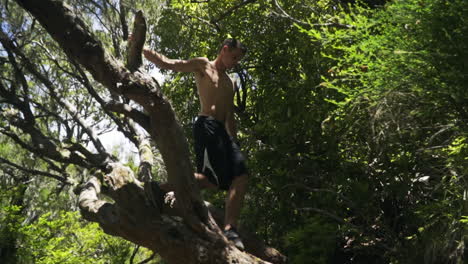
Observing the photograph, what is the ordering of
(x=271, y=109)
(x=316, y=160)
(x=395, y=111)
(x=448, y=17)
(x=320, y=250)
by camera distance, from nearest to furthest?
(x=448, y=17), (x=395, y=111), (x=320, y=250), (x=316, y=160), (x=271, y=109)

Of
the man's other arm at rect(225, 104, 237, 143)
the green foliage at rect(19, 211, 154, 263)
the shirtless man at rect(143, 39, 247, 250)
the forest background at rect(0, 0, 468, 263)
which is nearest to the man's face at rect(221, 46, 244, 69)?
the shirtless man at rect(143, 39, 247, 250)

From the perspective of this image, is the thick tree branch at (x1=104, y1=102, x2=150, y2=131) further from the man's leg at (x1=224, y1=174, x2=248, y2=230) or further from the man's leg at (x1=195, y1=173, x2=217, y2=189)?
the man's leg at (x1=224, y1=174, x2=248, y2=230)

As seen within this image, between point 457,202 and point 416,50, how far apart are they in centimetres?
155

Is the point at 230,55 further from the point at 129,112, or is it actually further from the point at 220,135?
the point at 129,112

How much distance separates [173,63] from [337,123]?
210cm

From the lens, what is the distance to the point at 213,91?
4.59 metres

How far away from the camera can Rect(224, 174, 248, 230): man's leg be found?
4387 millimetres

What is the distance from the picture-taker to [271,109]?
6734mm

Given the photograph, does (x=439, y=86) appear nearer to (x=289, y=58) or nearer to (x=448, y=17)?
(x=448, y=17)

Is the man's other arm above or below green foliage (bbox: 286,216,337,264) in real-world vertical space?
above

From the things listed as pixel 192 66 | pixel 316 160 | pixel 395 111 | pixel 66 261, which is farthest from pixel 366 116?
pixel 66 261

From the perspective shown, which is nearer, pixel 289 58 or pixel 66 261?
pixel 289 58

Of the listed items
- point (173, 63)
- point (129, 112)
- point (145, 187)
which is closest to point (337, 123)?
point (173, 63)

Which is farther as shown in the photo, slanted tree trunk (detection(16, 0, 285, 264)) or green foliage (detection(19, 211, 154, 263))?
green foliage (detection(19, 211, 154, 263))
